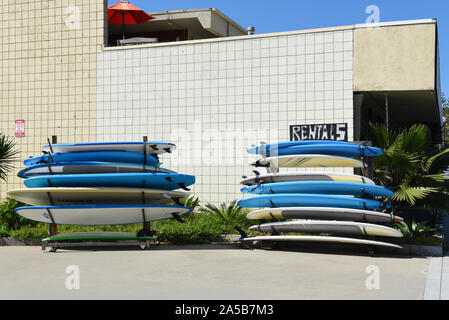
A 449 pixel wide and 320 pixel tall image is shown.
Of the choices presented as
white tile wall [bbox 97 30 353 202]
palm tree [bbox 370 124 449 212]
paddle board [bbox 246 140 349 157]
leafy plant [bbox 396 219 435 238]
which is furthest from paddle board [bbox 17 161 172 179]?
leafy plant [bbox 396 219 435 238]

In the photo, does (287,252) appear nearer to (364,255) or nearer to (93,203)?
(364,255)

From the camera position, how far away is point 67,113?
14.6 metres

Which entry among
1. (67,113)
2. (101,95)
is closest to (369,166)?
(101,95)

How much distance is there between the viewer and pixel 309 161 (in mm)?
10156

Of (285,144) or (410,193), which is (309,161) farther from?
(410,193)

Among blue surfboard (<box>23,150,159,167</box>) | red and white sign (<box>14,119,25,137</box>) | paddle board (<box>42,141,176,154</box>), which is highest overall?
red and white sign (<box>14,119,25,137</box>)

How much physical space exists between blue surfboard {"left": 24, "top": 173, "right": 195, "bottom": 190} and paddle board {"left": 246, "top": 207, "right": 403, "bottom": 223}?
192 cm

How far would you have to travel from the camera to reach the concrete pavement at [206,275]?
6.14m

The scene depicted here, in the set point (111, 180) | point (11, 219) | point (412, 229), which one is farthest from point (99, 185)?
point (412, 229)

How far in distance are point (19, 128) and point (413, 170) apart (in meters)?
11.4

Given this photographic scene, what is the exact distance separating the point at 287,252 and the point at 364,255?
4.61ft

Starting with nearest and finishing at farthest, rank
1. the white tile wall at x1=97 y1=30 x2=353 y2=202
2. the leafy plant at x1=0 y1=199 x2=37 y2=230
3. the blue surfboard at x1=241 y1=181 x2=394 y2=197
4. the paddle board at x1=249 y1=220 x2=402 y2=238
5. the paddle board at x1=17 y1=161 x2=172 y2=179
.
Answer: the paddle board at x1=249 y1=220 x2=402 y2=238
the blue surfboard at x1=241 y1=181 x2=394 y2=197
the paddle board at x1=17 y1=161 x2=172 y2=179
the leafy plant at x1=0 y1=199 x2=37 y2=230
the white tile wall at x1=97 y1=30 x2=353 y2=202

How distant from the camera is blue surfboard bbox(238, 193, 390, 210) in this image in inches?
360

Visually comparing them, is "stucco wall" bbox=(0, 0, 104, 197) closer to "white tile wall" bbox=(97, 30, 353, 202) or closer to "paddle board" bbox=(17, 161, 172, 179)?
"white tile wall" bbox=(97, 30, 353, 202)
